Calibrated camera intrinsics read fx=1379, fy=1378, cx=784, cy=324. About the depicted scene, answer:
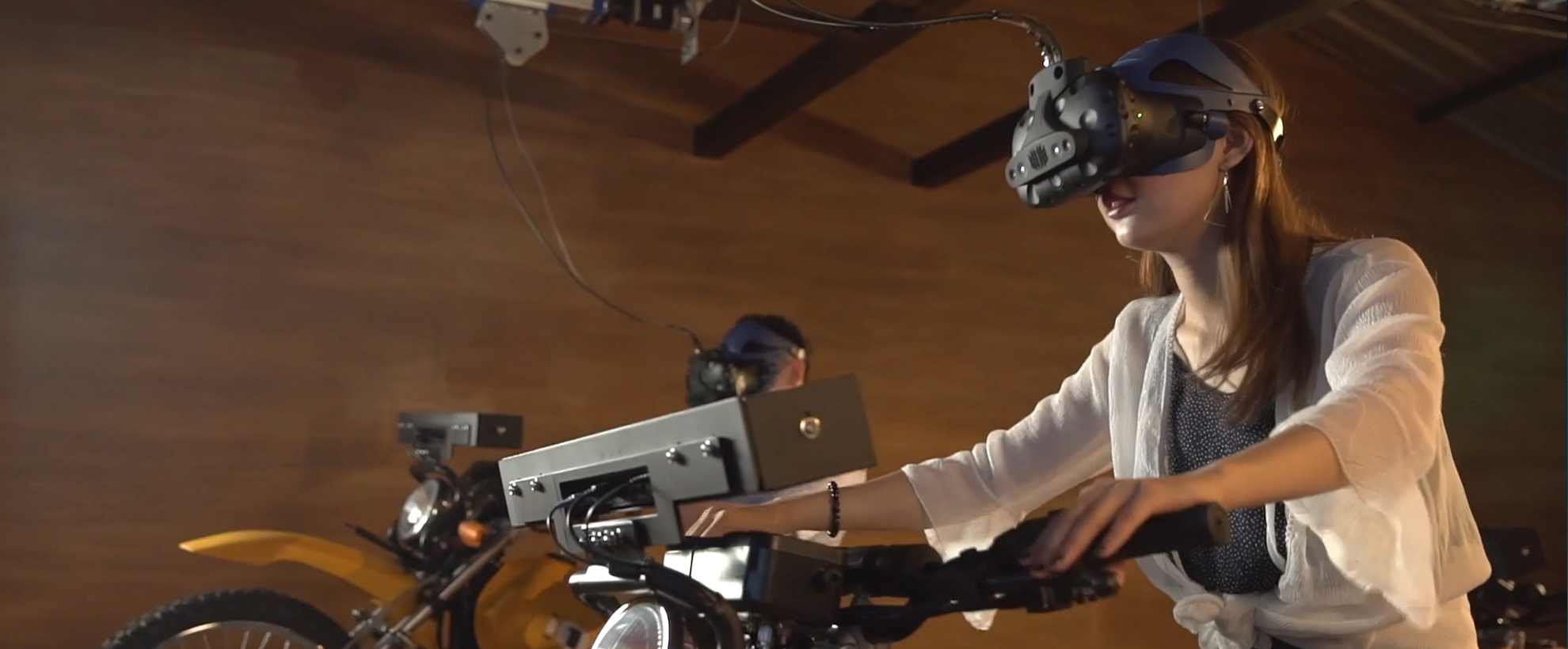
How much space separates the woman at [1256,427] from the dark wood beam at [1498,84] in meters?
5.11

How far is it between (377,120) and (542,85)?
24.2 inches

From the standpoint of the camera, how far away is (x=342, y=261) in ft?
15.1

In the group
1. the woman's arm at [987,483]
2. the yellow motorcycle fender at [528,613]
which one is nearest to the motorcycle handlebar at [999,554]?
the woman's arm at [987,483]

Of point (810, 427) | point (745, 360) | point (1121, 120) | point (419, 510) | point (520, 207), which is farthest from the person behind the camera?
point (520, 207)

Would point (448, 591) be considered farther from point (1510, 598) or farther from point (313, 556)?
point (1510, 598)

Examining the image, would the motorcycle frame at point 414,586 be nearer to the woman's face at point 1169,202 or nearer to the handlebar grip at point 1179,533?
the woman's face at point 1169,202

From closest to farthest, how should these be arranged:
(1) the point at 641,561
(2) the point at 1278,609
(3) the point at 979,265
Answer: (1) the point at 641,561
(2) the point at 1278,609
(3) the point at 979,265

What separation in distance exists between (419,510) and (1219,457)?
8.63 feet

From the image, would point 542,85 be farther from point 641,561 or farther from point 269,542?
point 641,561

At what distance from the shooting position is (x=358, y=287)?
4605 mm

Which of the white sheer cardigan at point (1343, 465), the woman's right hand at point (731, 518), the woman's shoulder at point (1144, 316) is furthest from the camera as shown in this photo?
the woman's shoulder at point (1144, 316)

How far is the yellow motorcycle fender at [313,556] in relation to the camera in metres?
3.63

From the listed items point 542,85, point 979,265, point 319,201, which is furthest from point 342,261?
point 979,265

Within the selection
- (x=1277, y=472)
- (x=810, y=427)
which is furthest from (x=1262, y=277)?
(x=810, y=427)
